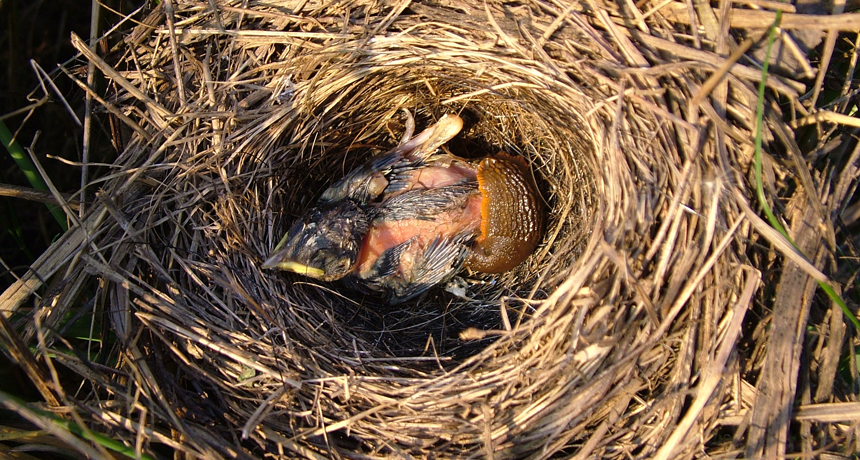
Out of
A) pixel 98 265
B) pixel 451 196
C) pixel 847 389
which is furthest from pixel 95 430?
pixel 847 389

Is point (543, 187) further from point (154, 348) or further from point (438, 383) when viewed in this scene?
point (154, 348)

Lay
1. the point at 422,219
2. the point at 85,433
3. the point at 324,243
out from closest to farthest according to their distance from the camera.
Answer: the point at 85,433 → the point at 324,243 → the point at 422,219

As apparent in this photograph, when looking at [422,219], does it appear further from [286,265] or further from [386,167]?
[286,265]

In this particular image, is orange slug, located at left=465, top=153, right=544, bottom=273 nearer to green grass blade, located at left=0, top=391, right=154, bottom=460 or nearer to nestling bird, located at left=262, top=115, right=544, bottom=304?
nestling bird, located at left=262, top=115, right=544, bottom=304

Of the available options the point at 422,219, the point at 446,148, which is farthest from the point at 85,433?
the point at 446,148

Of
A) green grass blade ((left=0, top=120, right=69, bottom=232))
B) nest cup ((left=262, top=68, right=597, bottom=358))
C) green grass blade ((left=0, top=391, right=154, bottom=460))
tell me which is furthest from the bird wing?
green grass blade ((left=0, top=391, right=154, bottom=460))

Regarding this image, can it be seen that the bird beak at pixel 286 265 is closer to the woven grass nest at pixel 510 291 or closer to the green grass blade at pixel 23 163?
the woven grass nest at pixel 510 291
